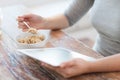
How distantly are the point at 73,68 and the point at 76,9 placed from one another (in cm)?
55

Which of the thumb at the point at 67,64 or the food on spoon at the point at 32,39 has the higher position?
the food on spoon at the point at 32,39

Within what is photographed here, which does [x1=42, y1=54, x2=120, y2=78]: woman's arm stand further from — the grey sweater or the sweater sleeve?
the sweater sleeve

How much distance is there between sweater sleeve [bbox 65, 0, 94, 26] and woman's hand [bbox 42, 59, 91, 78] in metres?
0.51

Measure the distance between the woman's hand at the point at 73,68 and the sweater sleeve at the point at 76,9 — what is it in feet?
1.67

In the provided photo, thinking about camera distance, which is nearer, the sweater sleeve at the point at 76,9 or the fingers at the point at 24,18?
the fingers at the point at 24,18

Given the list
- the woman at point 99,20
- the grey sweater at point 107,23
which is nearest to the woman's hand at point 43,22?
the woman at point 99,20

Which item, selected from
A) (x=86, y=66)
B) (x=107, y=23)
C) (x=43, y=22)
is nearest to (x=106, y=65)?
(x=86, y=66)

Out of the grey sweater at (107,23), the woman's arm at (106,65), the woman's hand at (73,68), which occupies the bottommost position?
the woman's hand at (73,68)

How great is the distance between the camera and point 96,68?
1.00 m

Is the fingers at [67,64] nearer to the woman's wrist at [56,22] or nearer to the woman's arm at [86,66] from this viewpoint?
the woman's arm at [86,66]

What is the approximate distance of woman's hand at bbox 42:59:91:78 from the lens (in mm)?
972

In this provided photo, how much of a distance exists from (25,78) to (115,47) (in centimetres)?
51

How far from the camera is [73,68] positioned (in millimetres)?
983

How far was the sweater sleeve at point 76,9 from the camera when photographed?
57.5 inches
